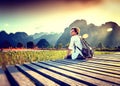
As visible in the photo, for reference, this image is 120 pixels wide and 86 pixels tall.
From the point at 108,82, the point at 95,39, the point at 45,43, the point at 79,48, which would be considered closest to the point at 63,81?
the point at 108,82

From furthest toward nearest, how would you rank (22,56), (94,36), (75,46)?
1. (94,36)
2. (22,56)
3. (75,46)

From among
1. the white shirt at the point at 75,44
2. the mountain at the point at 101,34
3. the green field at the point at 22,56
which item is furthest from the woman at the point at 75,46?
the mountain at the point at 101,34

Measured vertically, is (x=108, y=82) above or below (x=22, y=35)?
below

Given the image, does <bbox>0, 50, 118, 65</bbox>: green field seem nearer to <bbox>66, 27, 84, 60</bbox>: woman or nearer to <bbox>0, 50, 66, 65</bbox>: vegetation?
<bbox>0, 50, 66, 65</bbox>: vegetation

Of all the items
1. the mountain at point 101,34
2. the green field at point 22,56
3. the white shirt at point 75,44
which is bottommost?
the green field at point 22,56

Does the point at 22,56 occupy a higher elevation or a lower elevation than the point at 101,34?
lower

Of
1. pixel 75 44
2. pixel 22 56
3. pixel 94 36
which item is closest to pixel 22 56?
pixel 22 56

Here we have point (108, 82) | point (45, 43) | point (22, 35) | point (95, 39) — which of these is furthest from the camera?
point (22, 35)

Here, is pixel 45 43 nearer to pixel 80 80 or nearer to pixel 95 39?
pixel 80 80

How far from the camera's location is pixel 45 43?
246 ft

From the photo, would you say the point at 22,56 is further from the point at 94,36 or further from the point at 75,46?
the point at 94,36

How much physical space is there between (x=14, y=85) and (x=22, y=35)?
18310 centimetres

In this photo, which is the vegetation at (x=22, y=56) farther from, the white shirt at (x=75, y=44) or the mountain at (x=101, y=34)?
the mountain at (x=101, y=34)

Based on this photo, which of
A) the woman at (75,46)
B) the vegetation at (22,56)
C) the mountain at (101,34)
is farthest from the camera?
the mountain at (101,34)
